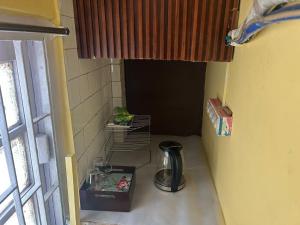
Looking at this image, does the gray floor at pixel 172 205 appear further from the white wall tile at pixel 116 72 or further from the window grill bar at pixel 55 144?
the white wall tile at pixel 116 72

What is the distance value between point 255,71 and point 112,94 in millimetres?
1110

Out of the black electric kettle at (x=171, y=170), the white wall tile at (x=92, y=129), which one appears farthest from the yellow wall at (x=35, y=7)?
the black electric kettle at (x=171, y=170)

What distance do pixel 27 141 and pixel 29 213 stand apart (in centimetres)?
26

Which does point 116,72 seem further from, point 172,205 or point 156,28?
point 172,205

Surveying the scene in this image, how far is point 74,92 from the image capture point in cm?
106

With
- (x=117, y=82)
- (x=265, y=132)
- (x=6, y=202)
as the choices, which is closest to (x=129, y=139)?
(x=117, y=82)

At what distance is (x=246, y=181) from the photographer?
2.69ft

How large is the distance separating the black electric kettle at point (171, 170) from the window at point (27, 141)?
1.75ft

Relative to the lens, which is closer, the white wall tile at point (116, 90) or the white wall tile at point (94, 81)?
the white wall tile at point (94, 81)

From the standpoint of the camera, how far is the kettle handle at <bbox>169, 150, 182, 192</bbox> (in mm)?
1200

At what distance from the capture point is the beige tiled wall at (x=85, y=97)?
39.4 inches

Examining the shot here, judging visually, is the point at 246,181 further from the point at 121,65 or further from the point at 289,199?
the point at 121,65

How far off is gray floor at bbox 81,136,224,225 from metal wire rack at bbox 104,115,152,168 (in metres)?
0.25

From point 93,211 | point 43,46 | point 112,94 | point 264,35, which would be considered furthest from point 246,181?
point 112,94
